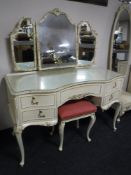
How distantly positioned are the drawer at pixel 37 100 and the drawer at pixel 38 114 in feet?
0.21

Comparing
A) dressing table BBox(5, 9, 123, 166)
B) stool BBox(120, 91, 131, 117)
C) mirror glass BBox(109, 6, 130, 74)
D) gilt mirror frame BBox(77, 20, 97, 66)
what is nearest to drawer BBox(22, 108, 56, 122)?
dressing table BBox(5, 9, 123, 166)

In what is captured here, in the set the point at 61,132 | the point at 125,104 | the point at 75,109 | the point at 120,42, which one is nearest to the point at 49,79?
the point at 75,109

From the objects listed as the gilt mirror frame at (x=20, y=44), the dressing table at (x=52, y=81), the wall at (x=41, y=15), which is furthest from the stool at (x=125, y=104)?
the gilt mirror frame at (x=20, y=44)

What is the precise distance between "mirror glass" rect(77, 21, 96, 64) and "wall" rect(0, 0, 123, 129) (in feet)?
0.33

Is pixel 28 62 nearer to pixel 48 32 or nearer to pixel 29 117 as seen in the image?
pixel 48 32

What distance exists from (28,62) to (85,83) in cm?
71

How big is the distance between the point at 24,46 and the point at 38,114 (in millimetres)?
781

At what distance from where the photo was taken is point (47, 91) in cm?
136

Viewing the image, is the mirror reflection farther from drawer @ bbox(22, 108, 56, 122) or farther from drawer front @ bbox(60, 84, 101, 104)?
drawer @ bbox(22, 108, 56, 122)

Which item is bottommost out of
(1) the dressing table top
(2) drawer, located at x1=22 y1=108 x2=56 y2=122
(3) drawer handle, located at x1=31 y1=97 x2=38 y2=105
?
(2) drawer, located at x1=22 y1=108 x2=56 y2=122

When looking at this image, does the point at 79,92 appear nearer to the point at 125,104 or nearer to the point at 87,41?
the point at 87,41

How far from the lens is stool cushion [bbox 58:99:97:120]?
1.62m

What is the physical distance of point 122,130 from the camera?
2154 millimetres

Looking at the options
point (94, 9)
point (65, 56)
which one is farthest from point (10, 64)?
point (94, 9)
